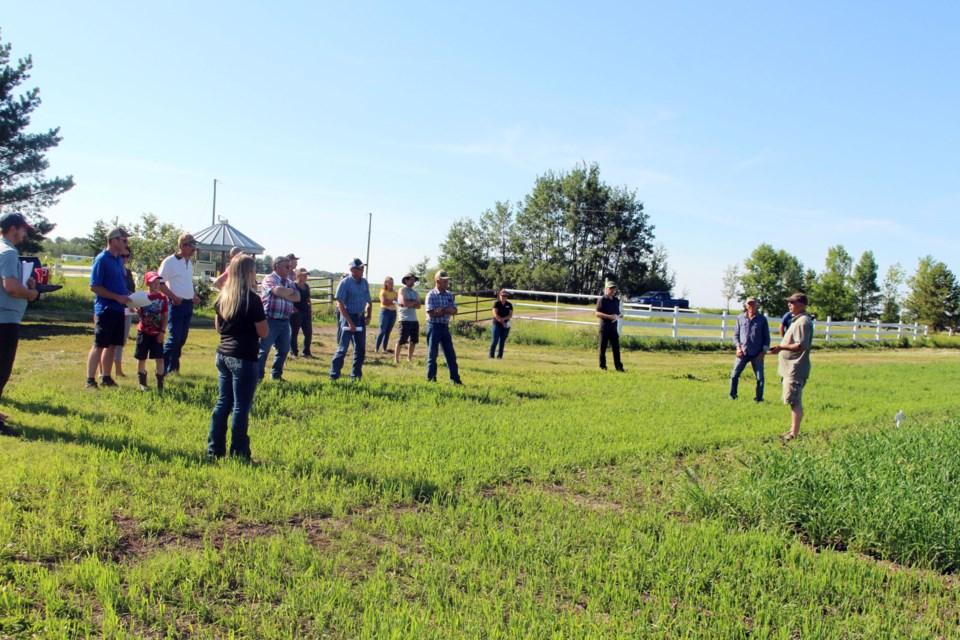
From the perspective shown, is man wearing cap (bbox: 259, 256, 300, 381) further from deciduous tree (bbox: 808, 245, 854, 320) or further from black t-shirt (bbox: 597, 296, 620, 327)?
deciduous tree (bbox: 808, 245, 854, 320)

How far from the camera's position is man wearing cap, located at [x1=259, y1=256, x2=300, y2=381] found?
360 inches

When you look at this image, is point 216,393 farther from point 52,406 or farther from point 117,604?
point 117,604

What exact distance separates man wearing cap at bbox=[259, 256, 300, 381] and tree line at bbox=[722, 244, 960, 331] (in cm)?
6489

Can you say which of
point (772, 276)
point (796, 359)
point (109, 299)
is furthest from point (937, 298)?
point (109, 299)

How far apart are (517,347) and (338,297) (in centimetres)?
1120

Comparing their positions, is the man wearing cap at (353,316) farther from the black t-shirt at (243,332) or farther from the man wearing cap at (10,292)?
the man wearing cap at (10,292)

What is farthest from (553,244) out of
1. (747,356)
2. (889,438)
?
(889,438)

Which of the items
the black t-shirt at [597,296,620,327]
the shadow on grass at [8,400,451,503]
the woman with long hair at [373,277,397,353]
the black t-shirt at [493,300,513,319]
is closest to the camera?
the shadow on grass at [8,400,451,503]

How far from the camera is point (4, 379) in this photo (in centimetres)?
648

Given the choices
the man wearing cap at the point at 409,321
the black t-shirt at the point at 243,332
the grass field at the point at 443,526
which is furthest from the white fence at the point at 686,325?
the black t-shirt at the point at 243,332

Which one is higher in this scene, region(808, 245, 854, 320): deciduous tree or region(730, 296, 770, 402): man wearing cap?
region(808, 245, 854, 320): deciduous tree

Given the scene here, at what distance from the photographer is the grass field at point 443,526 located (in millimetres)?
3371

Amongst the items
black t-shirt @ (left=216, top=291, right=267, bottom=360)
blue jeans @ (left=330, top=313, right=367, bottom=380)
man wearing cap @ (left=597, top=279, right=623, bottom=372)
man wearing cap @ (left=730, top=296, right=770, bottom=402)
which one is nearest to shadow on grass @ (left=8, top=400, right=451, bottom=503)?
black t-shirt @ (left=216, top=291, right=267, bottom=360)

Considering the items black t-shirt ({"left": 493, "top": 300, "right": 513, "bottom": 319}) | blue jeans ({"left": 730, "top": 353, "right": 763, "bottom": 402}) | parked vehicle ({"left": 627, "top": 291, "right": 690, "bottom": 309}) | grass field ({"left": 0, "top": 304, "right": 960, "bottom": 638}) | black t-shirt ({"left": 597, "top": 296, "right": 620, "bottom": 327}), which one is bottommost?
grass field ({"left": 0, "top": 304, "right": 960, "bottom": 638})
